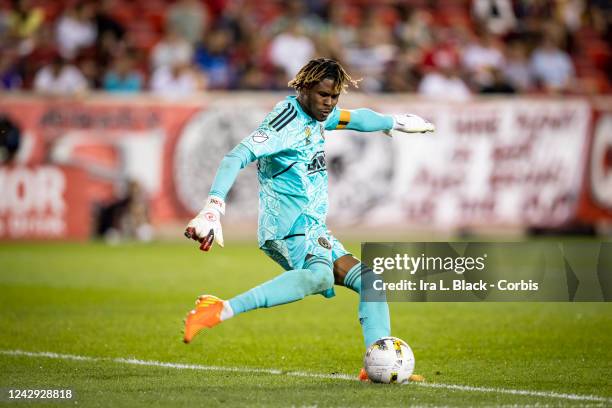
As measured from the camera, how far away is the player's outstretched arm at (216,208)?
686 cm

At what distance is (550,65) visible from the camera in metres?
22.6

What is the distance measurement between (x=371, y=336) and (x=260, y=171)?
1.37 meters

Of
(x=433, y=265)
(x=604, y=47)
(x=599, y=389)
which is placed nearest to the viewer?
(x=599, y=389)

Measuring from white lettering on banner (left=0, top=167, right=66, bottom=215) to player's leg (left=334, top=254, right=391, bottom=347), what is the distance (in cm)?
1182

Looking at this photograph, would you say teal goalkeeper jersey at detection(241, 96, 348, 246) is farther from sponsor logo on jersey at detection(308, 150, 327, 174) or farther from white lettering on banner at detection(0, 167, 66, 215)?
white lettering on banner at detection(0, 167, 66, 215)

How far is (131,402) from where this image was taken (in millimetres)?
6855

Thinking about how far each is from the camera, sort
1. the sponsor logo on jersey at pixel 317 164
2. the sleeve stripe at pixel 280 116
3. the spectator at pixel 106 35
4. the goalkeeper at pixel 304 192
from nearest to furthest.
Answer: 1. the goalkeeper at pixel 304 192
2. the sleeve stripe at pixel 280 116
3. the sponsor logo on jersey at pixel 317 164
4. the spectator at pixel 106 35

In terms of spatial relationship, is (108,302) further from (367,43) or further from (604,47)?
(604,47)

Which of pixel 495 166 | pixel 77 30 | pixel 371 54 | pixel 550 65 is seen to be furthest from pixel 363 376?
pixel 550 65

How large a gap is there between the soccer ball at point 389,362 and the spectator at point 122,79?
521 inches

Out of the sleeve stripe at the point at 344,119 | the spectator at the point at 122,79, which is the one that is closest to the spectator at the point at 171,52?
the spectator at the point at 122,79

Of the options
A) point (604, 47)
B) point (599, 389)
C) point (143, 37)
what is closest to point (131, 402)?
point (599, 389)

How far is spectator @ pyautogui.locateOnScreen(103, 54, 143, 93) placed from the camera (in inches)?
787

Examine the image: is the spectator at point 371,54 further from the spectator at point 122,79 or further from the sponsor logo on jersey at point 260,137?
the sponsor logo on jersey at point 260,137
